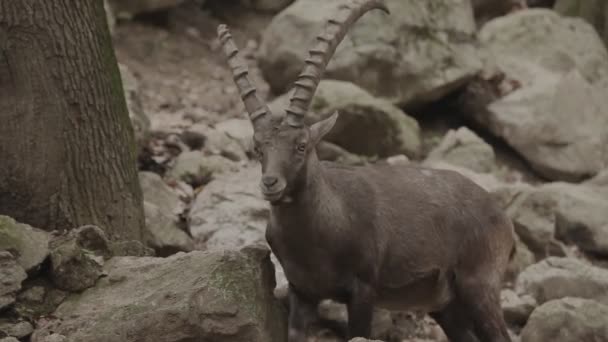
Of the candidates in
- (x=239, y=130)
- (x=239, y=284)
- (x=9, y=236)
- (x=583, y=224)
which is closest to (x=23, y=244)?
(x=9, y=236)

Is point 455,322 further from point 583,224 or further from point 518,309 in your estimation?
point 583,224

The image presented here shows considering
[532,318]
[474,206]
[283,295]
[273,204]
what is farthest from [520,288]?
[273,204]

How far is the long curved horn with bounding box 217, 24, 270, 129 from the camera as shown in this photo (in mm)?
6195

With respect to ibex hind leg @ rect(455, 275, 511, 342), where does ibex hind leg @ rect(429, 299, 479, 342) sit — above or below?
below

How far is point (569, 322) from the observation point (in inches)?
300

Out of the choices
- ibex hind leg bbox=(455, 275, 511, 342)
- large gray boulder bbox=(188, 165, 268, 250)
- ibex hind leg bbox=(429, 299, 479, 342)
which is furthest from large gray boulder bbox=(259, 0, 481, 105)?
ibex hind leg bbox=(455, 275, 511, 342)

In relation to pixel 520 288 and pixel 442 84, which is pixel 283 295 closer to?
pixel 520 288

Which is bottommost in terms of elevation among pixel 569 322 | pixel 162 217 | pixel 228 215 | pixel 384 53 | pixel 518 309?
pixel 518 309

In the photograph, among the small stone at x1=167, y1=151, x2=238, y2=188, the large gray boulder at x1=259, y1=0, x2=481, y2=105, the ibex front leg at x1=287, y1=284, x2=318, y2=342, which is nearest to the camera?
the ibex front leg at x1=287, y1=284, x2=318, y2=342

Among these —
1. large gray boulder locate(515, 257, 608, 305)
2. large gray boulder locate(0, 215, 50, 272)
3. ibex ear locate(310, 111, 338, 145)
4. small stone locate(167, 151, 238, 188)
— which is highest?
ibex ear locate(310, 111, 338, 145)

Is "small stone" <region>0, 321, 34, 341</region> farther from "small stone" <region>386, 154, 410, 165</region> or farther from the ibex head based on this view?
"small stone" <region>386, 154, 410, 165</region>

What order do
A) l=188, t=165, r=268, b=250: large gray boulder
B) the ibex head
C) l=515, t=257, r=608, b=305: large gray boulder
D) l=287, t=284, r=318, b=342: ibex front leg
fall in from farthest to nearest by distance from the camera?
l=515, t=257, r=608, b=305: large gray boulder
l=188, t=165, r=268, b=250: large gray boulder
l=287, t=284, r=318, b=342: ibex front leg
the ibex head

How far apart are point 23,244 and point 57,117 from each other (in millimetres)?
1177

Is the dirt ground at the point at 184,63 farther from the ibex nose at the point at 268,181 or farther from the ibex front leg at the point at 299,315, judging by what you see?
the ibex nose at the point at 268,181
